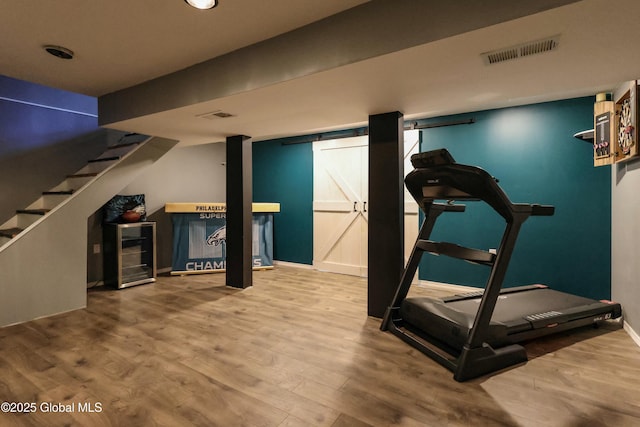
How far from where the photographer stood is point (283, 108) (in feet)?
10.3

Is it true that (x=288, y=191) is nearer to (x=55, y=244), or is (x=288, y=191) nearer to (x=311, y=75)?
(x=55, y=244)

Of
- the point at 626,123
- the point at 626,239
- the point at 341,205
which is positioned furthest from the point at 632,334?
the point at 341,205

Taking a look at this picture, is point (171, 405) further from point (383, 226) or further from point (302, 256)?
point (302, 256)

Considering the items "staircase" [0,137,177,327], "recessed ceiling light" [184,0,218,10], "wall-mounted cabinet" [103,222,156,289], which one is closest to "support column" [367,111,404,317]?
"recessed ceiling light" [184,0,218,10]

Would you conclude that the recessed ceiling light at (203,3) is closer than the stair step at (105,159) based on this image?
Yes

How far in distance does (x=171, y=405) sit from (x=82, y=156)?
4083 mm

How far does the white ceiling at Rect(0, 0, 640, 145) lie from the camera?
1763 mm

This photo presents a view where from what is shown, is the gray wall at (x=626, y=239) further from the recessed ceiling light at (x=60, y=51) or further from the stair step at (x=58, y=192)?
the stair step at (x=58, y=192)

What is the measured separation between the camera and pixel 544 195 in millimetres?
3928

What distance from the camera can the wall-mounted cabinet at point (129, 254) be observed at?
14.5ft

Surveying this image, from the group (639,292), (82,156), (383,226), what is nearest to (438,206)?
(383,226)

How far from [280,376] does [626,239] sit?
132 inches

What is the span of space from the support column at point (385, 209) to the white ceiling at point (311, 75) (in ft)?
Result: 0.75

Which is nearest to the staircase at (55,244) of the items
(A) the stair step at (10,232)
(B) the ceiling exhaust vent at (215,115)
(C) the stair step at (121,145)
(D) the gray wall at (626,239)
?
(A) the stair step at (10,232)
